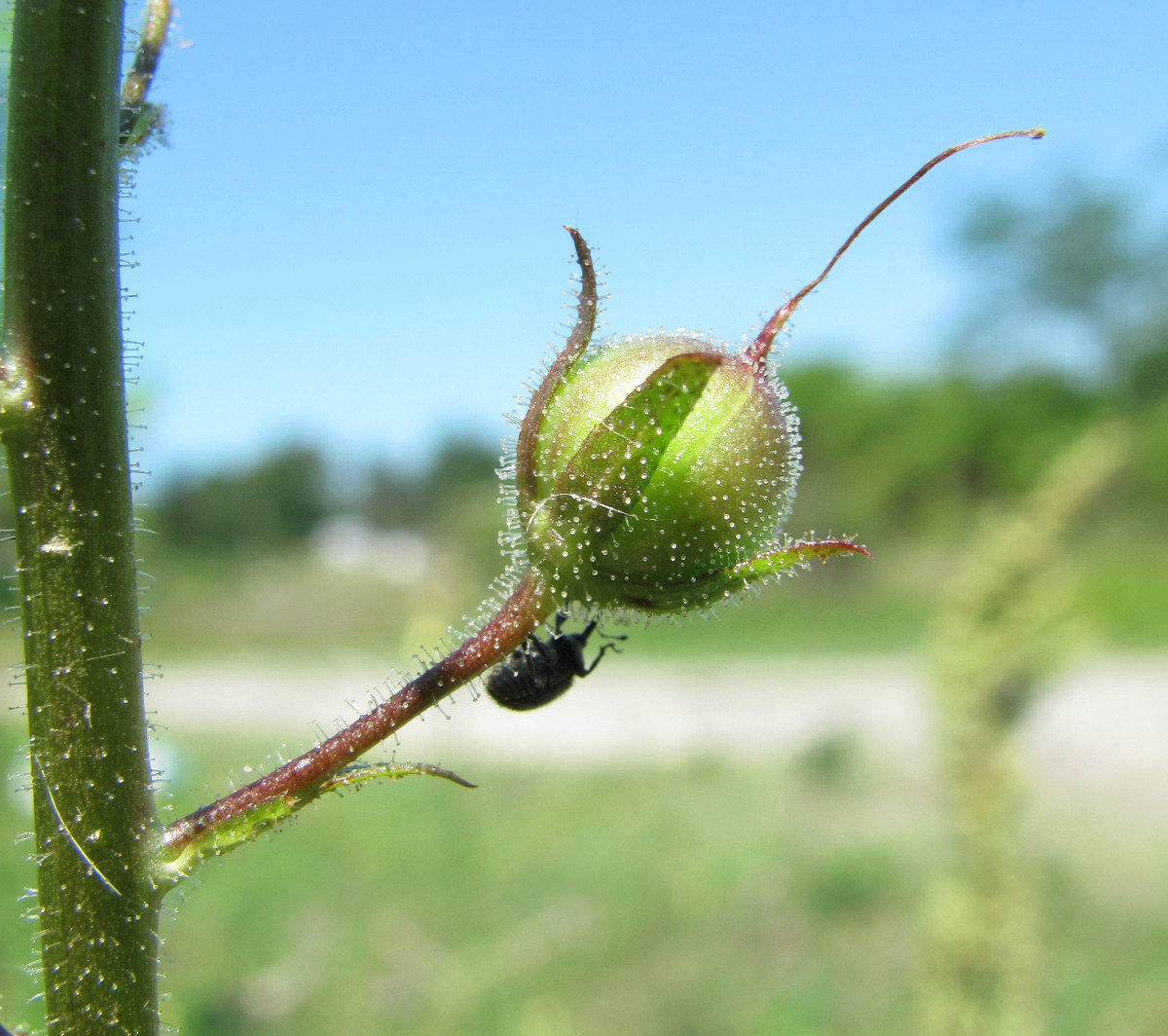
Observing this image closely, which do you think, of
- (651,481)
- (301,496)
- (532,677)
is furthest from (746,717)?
(301,496)

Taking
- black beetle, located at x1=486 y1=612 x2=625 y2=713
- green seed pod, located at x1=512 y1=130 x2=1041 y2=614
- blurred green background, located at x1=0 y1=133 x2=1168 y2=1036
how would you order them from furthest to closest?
blurred green background, located at x1=0 y1=133 x2=1168 y2=1036, black beetle, located at x1=486 y1=612 x2=625 y2=713, green seed pod, located at x1=512 y1=130 x2=1041 y2=614

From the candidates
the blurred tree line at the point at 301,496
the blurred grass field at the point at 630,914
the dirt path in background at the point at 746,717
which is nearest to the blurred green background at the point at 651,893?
the blurred grass field at the point at 630,914

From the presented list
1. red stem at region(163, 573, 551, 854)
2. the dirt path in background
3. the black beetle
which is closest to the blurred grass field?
the dirt path in background

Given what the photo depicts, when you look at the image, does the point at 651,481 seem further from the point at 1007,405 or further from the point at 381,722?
the point at 1007,405

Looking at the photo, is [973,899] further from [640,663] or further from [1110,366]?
[1110,366]

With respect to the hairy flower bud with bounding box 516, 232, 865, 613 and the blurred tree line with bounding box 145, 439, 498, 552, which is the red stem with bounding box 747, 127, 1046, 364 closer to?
the hairy flower bud with bounding box 516, 232, 865, 613

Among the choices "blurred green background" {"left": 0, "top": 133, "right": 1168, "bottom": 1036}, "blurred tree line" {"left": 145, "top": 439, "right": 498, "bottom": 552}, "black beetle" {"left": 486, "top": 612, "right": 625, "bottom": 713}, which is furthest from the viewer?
"blurred tree line" {"left": 145, "top": 439, "right": 498, "bottom": 552}
